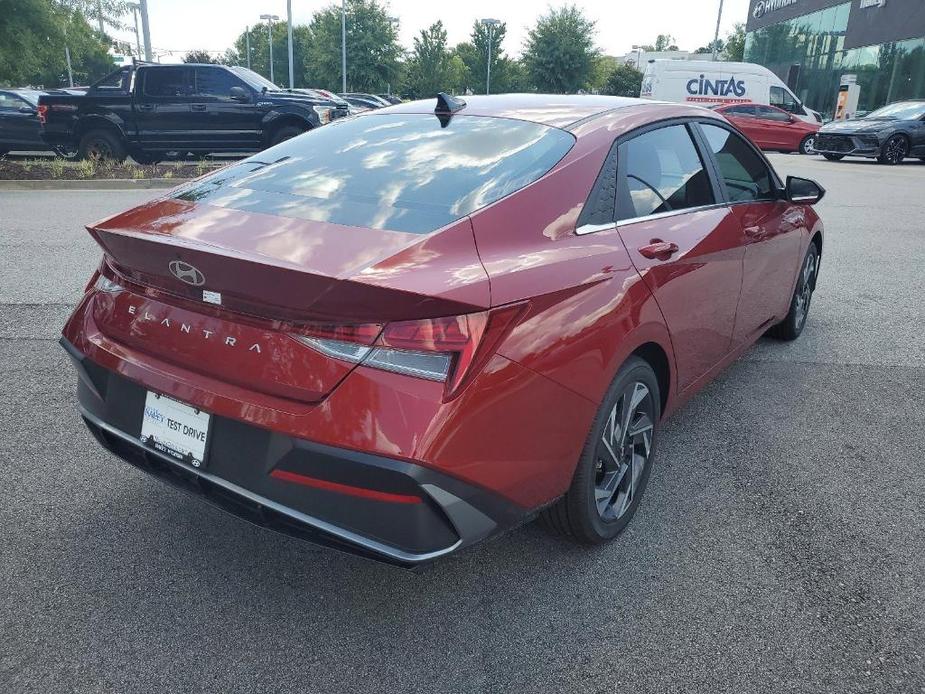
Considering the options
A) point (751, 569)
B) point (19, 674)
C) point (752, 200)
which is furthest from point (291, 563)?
point (752, 200)

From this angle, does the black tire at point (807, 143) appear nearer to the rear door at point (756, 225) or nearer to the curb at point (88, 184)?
the curb at point (88, 184)

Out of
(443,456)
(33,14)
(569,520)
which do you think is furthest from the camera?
(33,14)

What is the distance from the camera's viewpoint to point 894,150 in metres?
20.7

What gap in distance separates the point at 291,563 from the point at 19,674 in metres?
0.89

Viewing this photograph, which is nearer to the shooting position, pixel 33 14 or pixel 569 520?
pixel 569 520

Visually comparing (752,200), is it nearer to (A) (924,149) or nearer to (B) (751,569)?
(B) (751,569)

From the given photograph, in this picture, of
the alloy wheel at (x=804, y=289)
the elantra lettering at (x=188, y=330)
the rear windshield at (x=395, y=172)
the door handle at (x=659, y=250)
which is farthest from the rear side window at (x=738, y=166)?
the elantra lettering at (x=188, y=330)

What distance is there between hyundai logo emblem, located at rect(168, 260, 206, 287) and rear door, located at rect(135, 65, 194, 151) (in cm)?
1370

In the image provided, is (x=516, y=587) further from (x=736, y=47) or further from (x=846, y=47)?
(x=736, y=47)

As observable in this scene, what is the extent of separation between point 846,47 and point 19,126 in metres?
35.6

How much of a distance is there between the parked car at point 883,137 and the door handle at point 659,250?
2027 centimetres

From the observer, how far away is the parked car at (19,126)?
16.7m

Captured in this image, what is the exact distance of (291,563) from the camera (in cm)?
284

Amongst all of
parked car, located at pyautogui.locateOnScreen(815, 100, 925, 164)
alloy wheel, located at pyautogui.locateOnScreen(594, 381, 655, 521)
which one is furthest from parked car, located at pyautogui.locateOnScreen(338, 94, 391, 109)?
alloy wheel, located at pyautogui.locateOnScreen(594, 381, 655, 521)
